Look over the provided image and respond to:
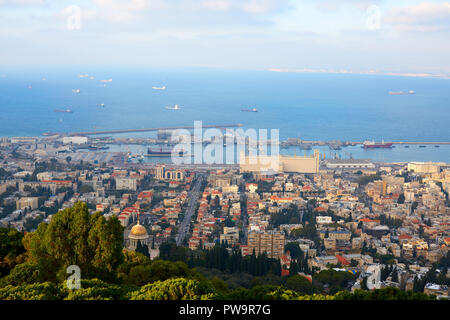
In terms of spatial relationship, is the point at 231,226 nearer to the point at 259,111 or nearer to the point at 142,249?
the point at 142,249

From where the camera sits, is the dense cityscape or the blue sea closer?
the dense cityscape

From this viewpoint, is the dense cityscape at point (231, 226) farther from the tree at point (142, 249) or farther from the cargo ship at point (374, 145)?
the cargo ship at point (374, 145)

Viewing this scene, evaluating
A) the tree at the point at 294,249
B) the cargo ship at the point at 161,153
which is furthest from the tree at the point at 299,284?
the cargo ship at the point at 161,153

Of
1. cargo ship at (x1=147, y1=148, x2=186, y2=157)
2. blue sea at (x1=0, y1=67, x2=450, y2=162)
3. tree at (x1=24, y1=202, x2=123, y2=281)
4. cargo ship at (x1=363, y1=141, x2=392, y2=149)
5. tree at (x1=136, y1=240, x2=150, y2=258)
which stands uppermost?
blue sea at (x1=0, y1=67, x2=450, y2=162)

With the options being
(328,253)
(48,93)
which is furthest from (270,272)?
(48,93)

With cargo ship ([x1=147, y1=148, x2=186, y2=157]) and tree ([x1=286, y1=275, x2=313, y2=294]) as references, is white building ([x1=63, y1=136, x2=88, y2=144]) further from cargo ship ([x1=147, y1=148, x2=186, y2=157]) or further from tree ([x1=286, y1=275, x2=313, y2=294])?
tree ([x1=286, y1=275, x2=313, y2=294])

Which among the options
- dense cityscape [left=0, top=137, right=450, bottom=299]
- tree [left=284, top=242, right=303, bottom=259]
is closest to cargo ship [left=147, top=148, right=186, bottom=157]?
dense cityscape [left=0, top=137, right=450, bottom=299]
